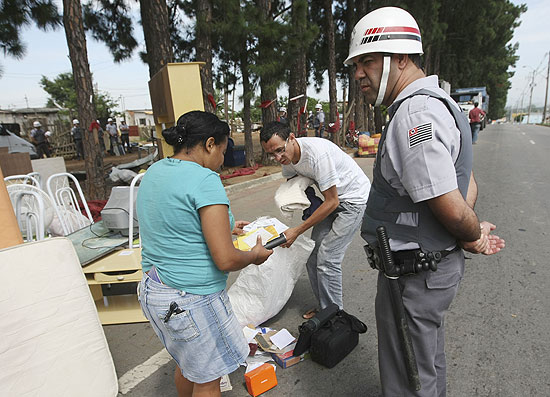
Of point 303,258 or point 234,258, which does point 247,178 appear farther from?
→ point 234,258

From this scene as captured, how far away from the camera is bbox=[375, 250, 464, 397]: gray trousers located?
1389 millimetres

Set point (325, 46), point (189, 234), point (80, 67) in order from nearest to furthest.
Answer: point (189, 234)
point (80, 67)
point (325, 46)

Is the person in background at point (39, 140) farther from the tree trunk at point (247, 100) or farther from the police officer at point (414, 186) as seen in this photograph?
the police officer at point (414, 186)

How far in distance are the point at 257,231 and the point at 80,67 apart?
5.74m

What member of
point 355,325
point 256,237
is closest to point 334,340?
point 355,325

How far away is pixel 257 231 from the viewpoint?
8.39 ft

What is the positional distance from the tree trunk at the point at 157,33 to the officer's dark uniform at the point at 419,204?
715cm

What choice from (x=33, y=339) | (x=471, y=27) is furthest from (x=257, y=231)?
(x=471, y=27)

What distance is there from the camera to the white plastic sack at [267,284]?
2.62 metres

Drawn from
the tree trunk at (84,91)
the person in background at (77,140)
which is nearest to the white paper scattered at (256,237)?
the tree trunk at (84,91)

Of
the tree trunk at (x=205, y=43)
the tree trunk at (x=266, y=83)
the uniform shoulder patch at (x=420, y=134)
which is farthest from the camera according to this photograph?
the tree trunk at (x=266, y=83)

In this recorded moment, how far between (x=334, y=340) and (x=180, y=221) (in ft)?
4.91

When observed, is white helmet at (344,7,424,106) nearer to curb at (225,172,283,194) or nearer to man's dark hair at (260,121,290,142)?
man's dark hair at (260,121,290,142)

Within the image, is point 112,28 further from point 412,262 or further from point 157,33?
point 412,262
